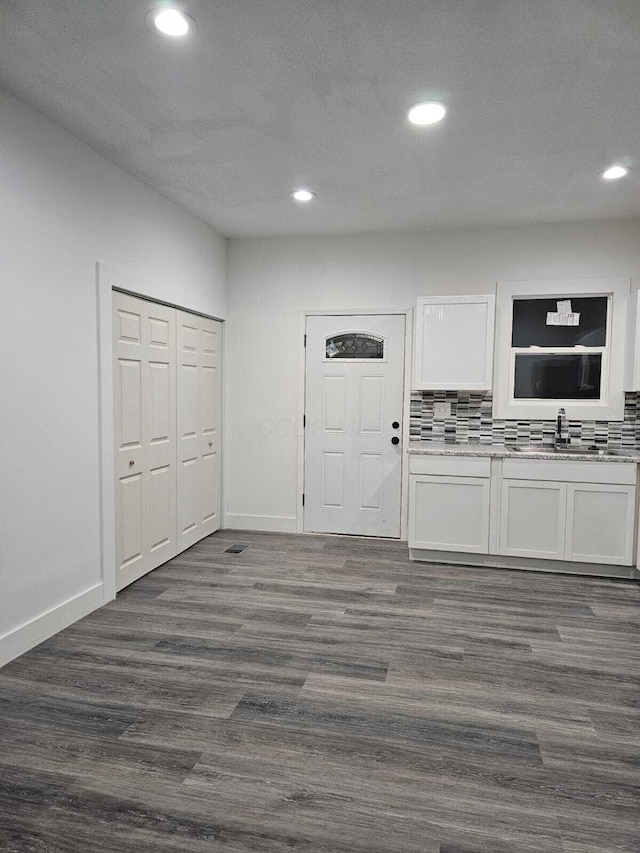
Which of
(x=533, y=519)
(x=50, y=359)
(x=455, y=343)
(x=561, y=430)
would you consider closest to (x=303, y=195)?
(x=455, y=343)

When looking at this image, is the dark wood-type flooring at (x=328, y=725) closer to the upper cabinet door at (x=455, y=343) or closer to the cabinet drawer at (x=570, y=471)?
the cabinet drawer at (x=570, y=471)

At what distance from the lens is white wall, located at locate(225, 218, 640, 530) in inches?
181

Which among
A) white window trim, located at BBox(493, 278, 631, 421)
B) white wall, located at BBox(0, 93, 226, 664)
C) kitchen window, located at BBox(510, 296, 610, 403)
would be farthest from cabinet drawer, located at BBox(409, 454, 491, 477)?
white wall, located at BBox(0, 93, 226, 664)

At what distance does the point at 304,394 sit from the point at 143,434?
1708mm

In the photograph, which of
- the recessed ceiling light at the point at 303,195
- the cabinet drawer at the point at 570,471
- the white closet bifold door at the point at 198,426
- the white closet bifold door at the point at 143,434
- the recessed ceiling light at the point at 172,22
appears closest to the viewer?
the recessed ceiling light at the point at 172,22

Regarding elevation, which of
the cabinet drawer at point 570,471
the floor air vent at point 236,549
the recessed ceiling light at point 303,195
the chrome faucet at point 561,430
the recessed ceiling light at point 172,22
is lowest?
the floor air vent at point 236,549

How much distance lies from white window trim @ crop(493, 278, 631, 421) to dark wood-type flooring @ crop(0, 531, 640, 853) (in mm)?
1538

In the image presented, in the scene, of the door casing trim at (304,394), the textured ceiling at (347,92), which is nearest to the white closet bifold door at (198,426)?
the door casing trim at (304,394)

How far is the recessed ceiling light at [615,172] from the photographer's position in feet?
11.2

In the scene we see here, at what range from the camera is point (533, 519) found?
425 centimetres

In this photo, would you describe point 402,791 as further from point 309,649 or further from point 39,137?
point 39,137

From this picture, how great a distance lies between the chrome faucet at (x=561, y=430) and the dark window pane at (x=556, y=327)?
586mm

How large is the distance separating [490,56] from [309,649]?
281 centimetres

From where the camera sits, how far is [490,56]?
2285 millimetres
